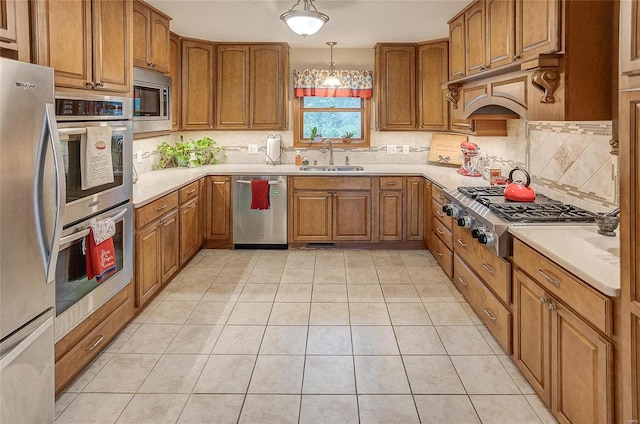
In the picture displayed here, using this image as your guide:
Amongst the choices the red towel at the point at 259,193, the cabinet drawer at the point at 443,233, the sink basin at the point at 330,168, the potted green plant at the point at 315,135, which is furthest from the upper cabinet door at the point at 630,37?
the potted green plant at the point at 315,135

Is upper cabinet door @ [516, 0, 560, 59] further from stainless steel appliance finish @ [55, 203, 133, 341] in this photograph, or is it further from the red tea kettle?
stainless steel appliance finish @ [55, 203, 133, 341]

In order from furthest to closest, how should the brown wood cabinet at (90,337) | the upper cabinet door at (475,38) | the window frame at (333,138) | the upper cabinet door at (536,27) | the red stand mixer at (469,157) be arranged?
the window frame at (333,138)
the red stand mixer at (469,157)
the upper cabinet door at (475,38)
the upper cabinet door at (536,27)
the brown wood cabinet at (90,337)

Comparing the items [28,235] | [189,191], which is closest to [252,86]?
[189,191]

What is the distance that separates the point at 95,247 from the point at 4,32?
1.11m

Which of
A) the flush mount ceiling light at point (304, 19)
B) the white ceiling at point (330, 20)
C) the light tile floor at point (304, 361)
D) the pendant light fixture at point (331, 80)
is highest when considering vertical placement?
the white ceiling at point (330, 20)

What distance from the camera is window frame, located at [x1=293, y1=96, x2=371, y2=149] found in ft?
19.3

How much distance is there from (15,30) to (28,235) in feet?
2.82

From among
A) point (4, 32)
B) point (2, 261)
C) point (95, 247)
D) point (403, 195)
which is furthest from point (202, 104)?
point (2, 261)

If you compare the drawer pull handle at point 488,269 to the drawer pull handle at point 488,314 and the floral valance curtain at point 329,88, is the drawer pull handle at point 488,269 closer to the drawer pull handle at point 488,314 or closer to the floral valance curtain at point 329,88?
the drawer pull handle at point 488,314

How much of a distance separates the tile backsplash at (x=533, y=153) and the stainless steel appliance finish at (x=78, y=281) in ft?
6.73

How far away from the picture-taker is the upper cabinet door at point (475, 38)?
140 inches

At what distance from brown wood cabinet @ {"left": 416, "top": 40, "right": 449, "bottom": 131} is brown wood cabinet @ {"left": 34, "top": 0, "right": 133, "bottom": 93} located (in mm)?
3418

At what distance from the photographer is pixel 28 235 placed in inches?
73.2

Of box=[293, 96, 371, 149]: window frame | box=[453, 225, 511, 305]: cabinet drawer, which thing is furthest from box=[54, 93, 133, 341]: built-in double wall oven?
box=[293, 96, 371, 149]: window frame
